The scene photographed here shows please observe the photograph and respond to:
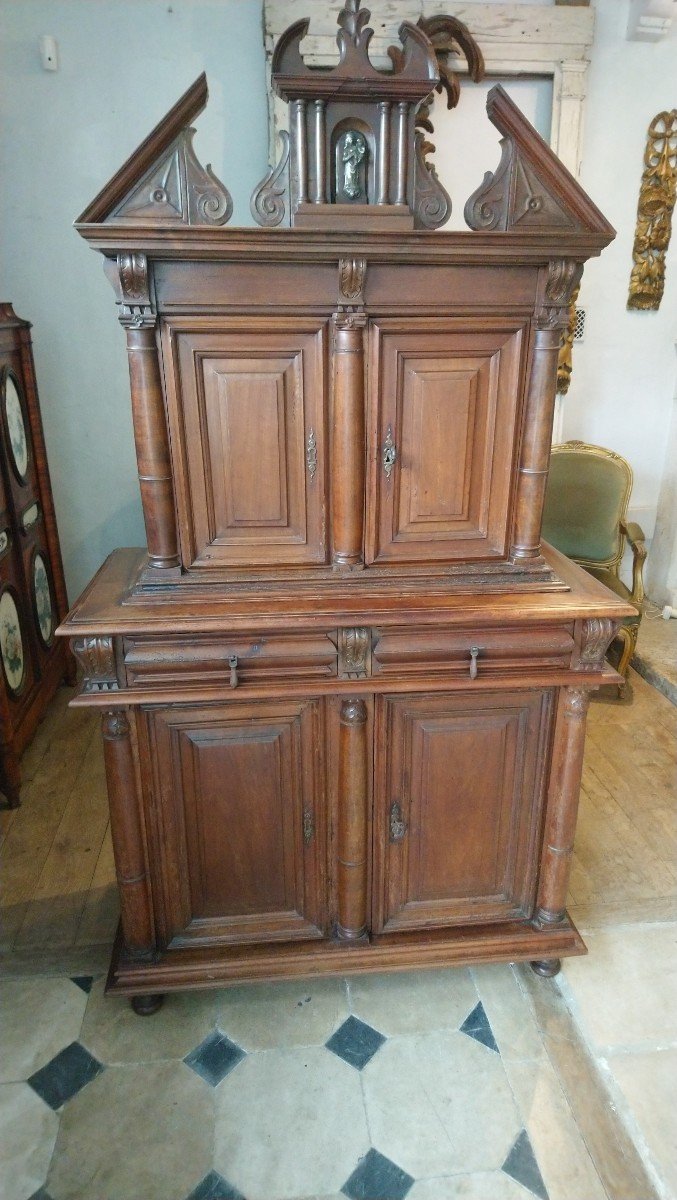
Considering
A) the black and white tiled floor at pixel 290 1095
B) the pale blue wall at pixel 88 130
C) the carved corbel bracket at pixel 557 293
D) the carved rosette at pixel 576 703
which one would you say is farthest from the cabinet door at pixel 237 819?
the pale blue wall at pixel 88 130

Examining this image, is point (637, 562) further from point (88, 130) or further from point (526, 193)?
point (88, 130)

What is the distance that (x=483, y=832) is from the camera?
1.82 meters

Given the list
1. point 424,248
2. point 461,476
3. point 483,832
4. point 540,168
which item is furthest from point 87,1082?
point 540,168

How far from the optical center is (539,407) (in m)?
1.62

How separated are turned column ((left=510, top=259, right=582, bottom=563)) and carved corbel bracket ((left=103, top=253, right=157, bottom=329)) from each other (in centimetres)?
81

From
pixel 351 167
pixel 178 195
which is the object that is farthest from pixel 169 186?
pixel 351 167

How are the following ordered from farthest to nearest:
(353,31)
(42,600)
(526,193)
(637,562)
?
(637,562)
(42,600)
(526,193)
(353,31)

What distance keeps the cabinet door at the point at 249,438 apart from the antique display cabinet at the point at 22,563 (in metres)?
1.31

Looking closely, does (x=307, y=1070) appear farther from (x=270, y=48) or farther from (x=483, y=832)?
(x=270, y=48)

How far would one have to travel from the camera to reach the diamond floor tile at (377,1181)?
1.44 meters

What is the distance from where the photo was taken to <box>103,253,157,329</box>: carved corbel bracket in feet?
4.67

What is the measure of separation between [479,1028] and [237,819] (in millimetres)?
782

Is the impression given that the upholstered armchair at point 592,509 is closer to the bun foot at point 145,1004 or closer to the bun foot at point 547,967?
the bun foot at point 547,967

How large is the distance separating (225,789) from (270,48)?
8.90 ft
